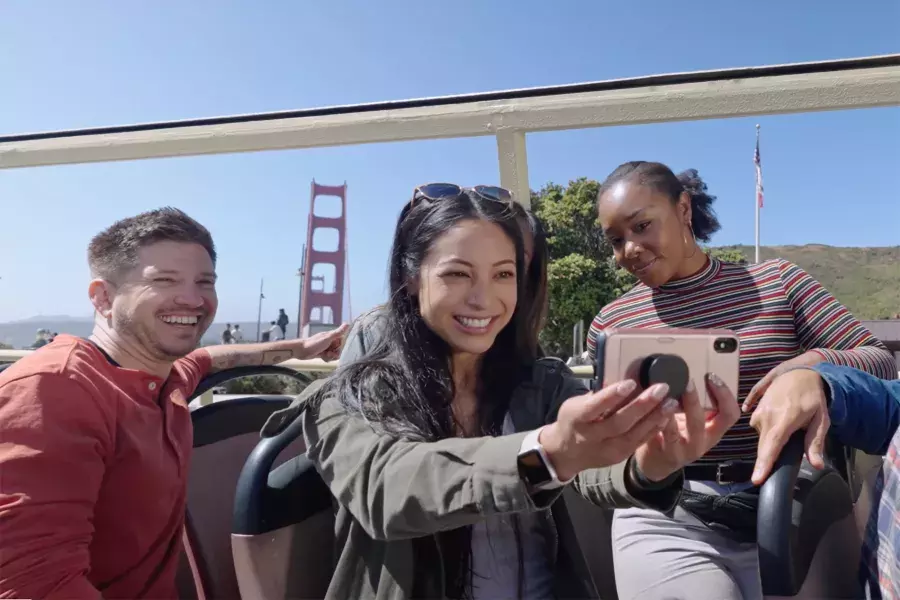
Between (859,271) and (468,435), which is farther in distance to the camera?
(859,271)

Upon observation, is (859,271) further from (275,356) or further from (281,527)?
(281,527)

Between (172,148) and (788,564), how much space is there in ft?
5.29

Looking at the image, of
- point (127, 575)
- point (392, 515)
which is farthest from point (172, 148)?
point (392, 515)

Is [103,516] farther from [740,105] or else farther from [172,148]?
[740,105]

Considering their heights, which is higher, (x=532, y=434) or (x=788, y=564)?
(x=532, y=434)

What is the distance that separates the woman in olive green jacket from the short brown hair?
552 mm

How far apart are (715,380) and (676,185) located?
3.13ft

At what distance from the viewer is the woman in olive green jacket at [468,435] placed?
29.8 inches

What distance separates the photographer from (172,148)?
1.57 metres

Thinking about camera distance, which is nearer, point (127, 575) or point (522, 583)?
point (522, 583)

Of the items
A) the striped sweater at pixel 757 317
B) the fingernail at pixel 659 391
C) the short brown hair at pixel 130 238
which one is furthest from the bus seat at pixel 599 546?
the short brown hair at pixel 130 238

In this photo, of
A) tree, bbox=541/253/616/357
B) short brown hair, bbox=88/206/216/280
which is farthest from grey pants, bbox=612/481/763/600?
tree, bbox=541/253/616/357

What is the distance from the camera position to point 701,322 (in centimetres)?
150

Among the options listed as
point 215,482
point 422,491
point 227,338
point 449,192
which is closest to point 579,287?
point 227,338
